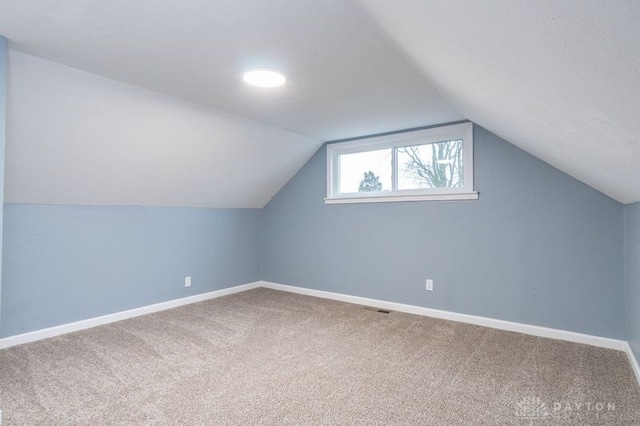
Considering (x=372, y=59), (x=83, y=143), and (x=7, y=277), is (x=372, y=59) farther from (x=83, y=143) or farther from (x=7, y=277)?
(x=7, y=277)

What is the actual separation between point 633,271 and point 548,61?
2252 mm

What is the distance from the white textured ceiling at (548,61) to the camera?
669 mm

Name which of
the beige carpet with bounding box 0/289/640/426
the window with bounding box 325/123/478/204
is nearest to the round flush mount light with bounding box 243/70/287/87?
the window with bounding box 325/123/478/204

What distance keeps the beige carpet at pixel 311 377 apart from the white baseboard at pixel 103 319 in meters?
0.14

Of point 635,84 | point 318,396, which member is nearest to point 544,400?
point 318,396

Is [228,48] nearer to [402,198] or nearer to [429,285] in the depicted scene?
[402,198]

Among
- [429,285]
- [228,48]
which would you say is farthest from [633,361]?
[228,48]

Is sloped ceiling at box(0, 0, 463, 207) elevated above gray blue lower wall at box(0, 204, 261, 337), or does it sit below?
above

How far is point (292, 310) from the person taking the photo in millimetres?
3760

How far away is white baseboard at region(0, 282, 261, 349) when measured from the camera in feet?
8.96

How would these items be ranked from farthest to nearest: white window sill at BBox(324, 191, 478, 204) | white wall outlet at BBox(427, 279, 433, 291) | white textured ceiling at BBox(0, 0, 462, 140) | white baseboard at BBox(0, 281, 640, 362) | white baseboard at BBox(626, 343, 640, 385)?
white wall outlet at BBox(427, 279, 433, 291), white window sill at BBox(324, 191, 478, 204), white baseboard at BBox(0, 281, 640, 362), white baseboard at BBox(626, 343, 640, 385), white textured ceiling at BBox(0, 0, 462, 140)

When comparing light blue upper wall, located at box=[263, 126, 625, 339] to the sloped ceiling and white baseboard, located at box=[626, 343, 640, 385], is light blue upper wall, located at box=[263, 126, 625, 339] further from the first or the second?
the sloped ceiling

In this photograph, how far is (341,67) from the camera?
2.16 metres

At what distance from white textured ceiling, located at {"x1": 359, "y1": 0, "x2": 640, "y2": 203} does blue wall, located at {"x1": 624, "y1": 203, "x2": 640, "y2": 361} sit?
0.53 meters
